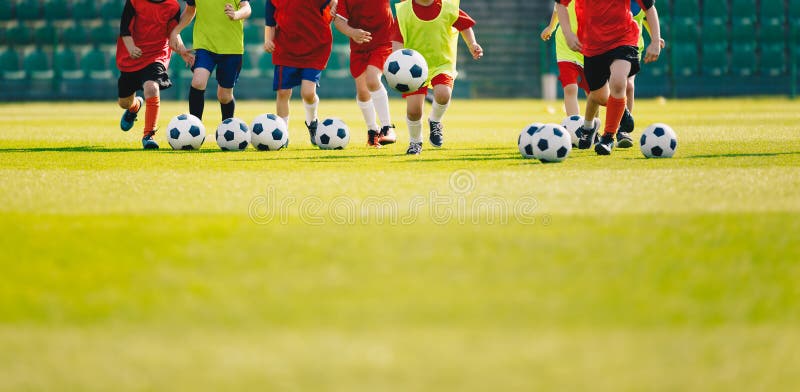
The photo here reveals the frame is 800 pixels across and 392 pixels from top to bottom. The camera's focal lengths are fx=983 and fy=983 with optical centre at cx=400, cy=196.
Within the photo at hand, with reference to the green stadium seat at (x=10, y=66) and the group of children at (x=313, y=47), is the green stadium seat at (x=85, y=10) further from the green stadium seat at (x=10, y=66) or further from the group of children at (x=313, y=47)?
the group of children at (x=313, y=47)

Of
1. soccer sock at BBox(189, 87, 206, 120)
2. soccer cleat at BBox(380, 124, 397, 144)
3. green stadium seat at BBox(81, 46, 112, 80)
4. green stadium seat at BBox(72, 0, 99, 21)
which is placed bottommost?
soccer cleat at BBox(380, 124, 397, 144)

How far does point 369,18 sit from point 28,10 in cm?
2341

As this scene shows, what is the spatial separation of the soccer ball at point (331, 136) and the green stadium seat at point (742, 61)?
2394cm

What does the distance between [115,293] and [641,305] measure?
1.57 metres

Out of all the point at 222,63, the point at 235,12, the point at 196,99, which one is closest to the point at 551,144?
the point at 235,12

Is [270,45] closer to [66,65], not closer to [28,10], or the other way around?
[66,65]

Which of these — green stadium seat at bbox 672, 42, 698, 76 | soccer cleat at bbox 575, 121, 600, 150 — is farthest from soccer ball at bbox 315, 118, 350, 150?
green stadium seat at bbox 672, 42, 698, 76

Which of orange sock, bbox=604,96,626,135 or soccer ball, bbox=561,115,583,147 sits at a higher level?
orange sock, bbox=604,96,626,135

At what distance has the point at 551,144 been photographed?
7043 mm

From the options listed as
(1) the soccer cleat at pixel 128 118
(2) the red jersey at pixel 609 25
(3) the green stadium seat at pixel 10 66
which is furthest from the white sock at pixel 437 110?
(3) the green stadium seat at pixel 10 66

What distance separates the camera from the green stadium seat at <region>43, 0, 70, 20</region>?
29.4 m

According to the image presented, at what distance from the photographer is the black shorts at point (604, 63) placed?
25.6ft

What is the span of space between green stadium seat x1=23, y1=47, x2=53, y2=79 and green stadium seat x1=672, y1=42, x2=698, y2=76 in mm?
18631

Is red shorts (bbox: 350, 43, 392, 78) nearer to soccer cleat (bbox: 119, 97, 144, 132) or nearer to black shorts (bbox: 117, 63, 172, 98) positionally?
black shorts (bbox: 117, 63, 172, 98)
